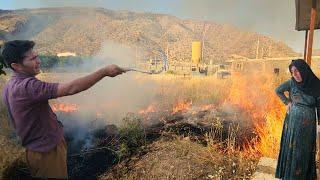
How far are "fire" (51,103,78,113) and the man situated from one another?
749 centimetres

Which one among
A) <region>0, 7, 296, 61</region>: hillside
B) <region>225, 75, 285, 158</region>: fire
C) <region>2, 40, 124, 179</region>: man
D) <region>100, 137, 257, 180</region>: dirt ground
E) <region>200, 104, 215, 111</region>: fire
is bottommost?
<region>100, 137, 257, 180</region>: dirt ground

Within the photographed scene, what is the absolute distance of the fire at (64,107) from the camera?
33.9ft

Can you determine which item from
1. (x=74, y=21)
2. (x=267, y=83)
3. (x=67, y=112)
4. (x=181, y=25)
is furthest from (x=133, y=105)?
(x=181, y=25)

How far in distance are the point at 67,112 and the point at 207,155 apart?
521 cm

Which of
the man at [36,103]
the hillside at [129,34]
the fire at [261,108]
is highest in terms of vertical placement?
the hillside at [129,34]

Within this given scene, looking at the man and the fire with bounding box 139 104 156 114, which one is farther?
the fire with bounding box 139 104 156 114

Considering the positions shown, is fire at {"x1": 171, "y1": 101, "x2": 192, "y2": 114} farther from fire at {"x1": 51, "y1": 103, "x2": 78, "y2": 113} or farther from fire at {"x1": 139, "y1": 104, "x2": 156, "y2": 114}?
fire at {"x1": 51, "y1": 103, "x2": 78, "y2": 113}

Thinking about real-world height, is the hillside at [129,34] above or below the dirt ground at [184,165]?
above

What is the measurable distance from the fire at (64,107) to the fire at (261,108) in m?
4.80

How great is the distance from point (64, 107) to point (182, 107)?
144 inches

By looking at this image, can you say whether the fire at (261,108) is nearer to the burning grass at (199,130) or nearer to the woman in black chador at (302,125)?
the burning grass at (199,130)

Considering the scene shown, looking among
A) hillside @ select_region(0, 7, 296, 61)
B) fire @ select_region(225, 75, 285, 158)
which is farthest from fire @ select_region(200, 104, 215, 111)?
hillside @ select_region(0, 7, 296, 61)

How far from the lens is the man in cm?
260

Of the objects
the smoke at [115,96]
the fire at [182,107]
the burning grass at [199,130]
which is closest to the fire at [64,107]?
the burning grass at [199,130]
